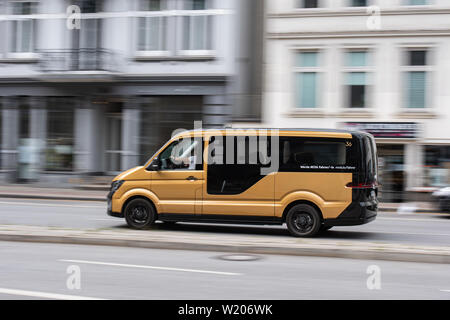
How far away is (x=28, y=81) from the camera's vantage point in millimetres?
27094

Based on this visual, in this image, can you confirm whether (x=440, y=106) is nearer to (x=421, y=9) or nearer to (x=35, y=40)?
(x=421, y=9)

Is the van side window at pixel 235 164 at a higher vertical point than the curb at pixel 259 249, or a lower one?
higher

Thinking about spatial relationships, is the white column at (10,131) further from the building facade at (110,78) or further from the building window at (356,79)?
the building window at (356,79)

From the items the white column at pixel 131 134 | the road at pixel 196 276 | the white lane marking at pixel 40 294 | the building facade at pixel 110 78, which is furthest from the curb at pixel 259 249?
the white column at pixel 131 134

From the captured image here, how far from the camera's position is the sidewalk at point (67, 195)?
66.4 ft

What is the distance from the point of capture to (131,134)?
26.1 meters

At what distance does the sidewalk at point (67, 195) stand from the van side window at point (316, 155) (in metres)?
7.85

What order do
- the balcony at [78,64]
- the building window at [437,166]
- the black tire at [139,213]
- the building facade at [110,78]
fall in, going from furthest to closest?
1. the balcony at [78,64]
2. the building facade at [110,78]
3. the building window at [437,166]
4. the black tire at [139,213]

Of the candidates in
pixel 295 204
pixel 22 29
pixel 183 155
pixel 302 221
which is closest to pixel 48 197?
pixel 22 29

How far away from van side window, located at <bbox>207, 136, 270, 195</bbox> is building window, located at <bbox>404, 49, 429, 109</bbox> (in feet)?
41.3

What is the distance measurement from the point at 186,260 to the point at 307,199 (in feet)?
11.9

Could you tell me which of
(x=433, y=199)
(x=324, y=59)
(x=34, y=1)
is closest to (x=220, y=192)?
(x=433, y=199)

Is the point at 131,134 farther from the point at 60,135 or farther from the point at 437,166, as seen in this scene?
the point at 437,166

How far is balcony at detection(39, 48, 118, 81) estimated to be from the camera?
2553 centimetres
